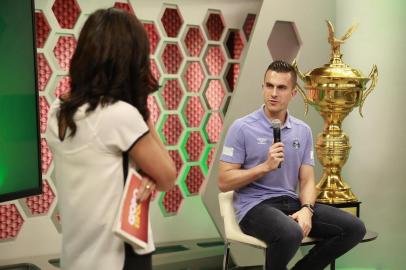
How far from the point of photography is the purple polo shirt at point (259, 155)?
309 cm

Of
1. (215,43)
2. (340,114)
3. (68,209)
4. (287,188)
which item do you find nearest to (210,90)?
(215,43)

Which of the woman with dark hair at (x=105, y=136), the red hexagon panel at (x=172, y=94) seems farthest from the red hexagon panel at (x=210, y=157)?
the woman with dark hair at (x=105, y=136)

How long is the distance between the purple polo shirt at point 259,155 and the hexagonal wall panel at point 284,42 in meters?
1.10

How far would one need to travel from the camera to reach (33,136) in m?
2.71

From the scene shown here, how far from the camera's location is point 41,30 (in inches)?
138

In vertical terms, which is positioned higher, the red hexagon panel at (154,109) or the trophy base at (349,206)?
the red hexagon panel at (154,109)

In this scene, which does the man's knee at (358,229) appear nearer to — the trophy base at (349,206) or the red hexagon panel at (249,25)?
the trophy base at (349,206)

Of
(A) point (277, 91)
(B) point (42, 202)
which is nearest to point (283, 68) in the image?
(A) point (277, 91)

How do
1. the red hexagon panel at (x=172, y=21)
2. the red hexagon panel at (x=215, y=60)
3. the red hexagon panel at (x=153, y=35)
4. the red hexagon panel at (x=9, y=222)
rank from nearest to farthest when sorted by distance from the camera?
1. the red hexagon panel at (x=9, y=222)
2. the red hexagon panel at (x=153, y=35)
3. the red hexagon panel at (x=172, y=21)
4. the red hexagon panel at (x=215, y=60)

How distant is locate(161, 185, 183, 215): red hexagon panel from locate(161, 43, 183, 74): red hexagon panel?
2.50 feet

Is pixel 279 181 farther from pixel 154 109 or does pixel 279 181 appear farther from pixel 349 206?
pixel 154 109

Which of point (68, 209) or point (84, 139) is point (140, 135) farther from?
point (68, 209)

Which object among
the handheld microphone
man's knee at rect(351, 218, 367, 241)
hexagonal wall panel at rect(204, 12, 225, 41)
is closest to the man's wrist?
man's knee at rect(351, 218, 367, 241)

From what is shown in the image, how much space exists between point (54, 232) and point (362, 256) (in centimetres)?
201
